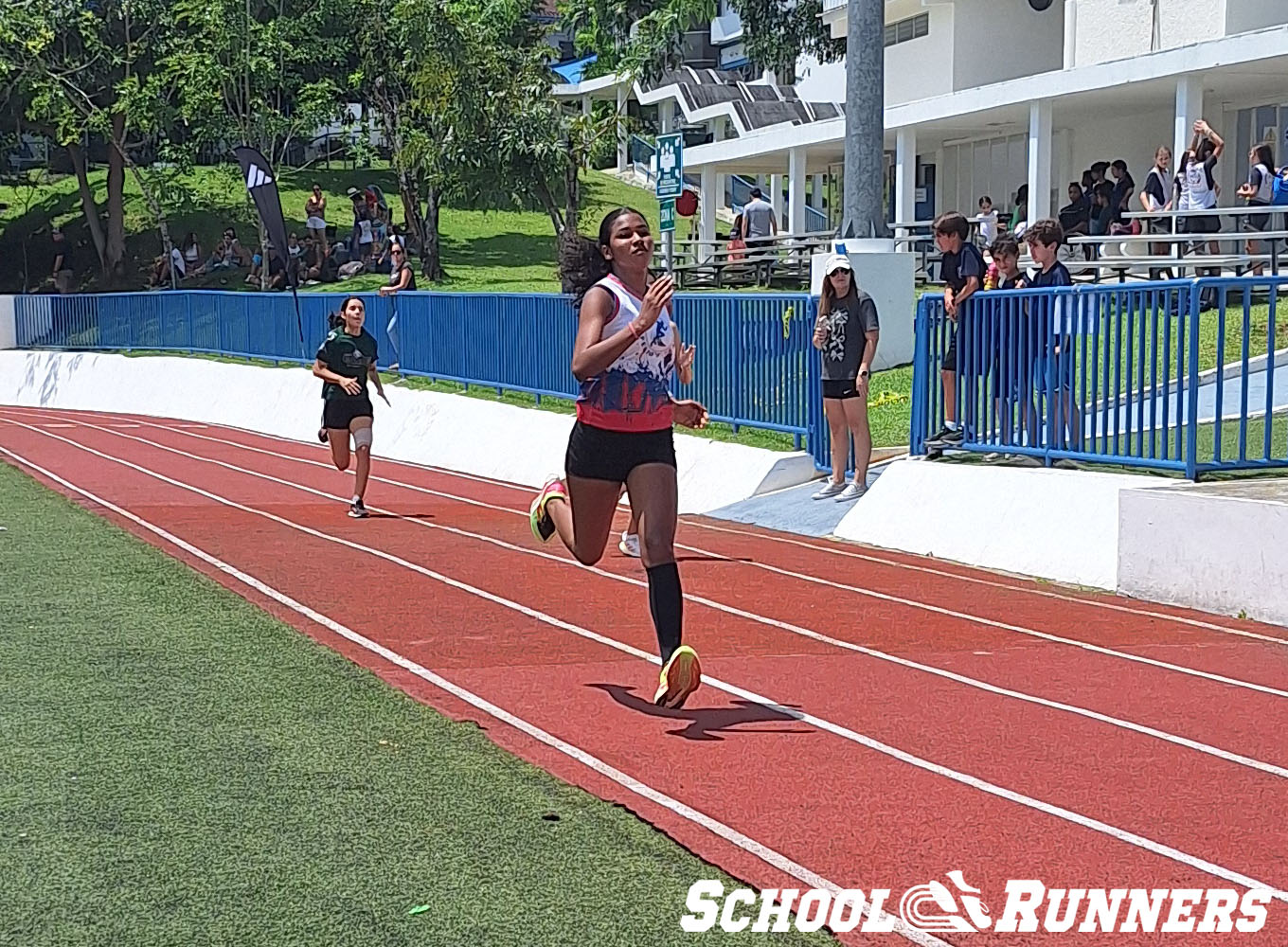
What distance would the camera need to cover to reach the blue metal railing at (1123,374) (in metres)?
10.0

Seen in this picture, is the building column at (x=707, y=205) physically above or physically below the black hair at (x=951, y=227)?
above

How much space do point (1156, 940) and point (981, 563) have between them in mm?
7156

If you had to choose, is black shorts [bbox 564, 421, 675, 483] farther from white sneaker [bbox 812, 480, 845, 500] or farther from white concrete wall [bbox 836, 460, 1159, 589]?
white sneaker [bbox 812, 480, 845, 500]

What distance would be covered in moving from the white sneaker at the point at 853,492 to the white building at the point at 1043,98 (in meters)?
12.7

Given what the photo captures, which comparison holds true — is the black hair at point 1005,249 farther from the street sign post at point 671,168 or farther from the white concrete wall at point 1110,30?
the white concrete wall at point 1110,30

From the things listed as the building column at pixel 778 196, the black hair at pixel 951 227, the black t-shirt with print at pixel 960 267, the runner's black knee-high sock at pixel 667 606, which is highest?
the building column at pixel 778 196

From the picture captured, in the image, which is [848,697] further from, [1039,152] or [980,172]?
[980,172]

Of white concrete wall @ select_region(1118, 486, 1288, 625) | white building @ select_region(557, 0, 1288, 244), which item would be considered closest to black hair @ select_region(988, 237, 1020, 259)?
white concrete wall @ select_region(1118, 486, 1288, 625)

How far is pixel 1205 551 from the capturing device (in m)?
9.40

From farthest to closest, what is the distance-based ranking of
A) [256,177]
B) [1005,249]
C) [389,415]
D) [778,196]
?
[778,196]
[256,177]
[389,415]
[1005,249]

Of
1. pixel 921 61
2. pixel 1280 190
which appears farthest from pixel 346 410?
pixel 921 61

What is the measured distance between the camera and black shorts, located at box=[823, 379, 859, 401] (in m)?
13.1

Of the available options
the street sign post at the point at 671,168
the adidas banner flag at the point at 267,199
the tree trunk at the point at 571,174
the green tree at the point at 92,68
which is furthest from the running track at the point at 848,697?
the green tree at the point at 92,68

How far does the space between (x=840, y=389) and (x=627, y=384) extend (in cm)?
685
